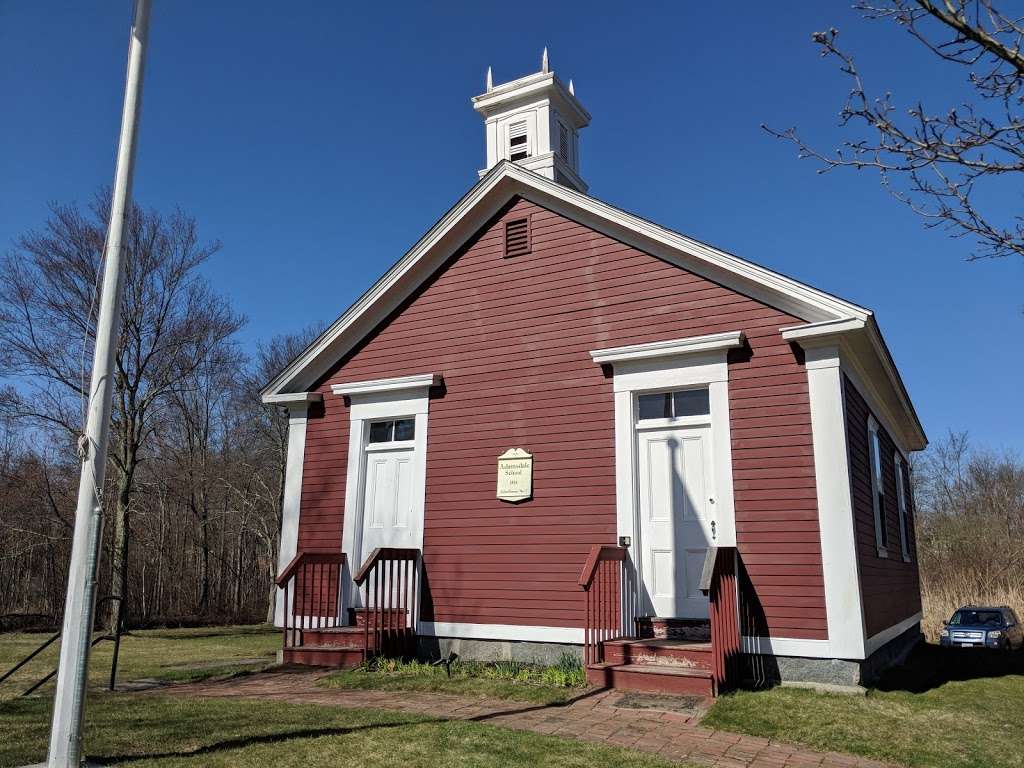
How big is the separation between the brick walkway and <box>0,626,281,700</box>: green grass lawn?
144 centimetres

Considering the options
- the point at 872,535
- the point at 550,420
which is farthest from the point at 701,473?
the point at 872,535

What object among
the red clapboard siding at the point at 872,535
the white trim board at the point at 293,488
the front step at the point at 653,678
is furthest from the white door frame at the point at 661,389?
the white trim board at the point at 293,488

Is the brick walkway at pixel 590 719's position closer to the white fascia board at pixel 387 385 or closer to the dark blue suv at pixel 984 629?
the white fascia board at pixel 387 385

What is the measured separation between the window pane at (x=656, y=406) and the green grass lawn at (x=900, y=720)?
3127mm

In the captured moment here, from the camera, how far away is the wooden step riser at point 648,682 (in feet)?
22.3

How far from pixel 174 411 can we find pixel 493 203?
20.0 m

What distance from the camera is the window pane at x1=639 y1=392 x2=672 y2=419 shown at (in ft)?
29.0

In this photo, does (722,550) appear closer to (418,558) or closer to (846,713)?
(846,713)

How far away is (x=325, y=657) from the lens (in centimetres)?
881

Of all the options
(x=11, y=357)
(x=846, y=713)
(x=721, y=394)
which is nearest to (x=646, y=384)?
(x=721, y=394)

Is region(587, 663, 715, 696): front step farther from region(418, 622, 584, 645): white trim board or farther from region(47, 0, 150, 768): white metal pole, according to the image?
region(47, 0, 150, 768): white metal pole

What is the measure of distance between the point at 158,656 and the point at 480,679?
6.59 m

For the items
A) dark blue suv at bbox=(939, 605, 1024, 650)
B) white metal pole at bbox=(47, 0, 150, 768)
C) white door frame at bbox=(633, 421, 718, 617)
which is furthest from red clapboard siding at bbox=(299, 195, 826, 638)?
dark blue suv at bbox=(939, 605, 1024, 650)

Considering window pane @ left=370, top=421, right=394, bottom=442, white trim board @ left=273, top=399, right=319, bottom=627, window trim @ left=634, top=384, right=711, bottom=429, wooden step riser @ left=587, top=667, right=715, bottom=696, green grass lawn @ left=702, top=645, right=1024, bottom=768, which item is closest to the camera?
green grass lawn @ left=702, top=645, right=1024, bottom=768
